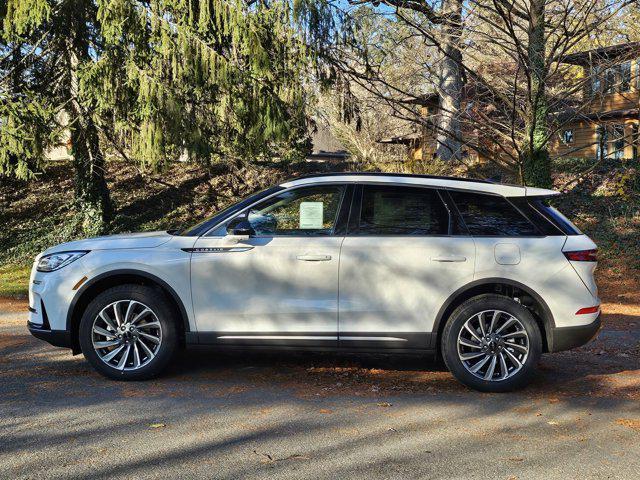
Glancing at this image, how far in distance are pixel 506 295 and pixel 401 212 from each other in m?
1.20

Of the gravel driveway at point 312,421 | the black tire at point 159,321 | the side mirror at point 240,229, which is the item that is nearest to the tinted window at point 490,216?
the gravel driveway at point 312,421

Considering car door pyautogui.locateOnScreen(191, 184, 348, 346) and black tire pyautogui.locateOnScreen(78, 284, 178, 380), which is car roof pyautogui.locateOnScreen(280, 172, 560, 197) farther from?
black tire pyautogui.locateOnScreen(78, 284, 178, 380)

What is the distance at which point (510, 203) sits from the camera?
6.16m

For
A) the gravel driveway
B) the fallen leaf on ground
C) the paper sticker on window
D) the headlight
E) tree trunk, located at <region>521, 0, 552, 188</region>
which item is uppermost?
tree trunk, located at <region>521, 0, 552, 188</region>

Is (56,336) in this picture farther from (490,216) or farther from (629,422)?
(629,422)

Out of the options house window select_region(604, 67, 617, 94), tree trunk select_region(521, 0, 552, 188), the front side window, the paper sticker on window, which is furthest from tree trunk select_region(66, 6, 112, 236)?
house window select_region(604, 67, 617, 94)

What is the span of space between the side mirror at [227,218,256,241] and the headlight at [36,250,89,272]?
1378 mm

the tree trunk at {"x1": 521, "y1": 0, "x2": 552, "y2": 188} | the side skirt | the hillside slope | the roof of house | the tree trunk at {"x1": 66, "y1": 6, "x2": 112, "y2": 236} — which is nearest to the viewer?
the side skirt

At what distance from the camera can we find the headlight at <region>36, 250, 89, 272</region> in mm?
6305

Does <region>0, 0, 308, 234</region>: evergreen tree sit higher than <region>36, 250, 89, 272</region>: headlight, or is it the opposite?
<region>0, 0, 308, 234</region>: evergreen tree

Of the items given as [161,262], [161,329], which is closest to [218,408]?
[161,329]

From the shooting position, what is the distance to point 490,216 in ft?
20.2

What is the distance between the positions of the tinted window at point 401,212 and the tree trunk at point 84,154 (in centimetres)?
1088

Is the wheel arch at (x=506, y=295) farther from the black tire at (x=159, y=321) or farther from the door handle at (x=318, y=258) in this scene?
the black tire at (x=159, y=321)
